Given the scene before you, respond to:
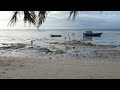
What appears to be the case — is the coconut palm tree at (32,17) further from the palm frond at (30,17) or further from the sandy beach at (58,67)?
the sandy beach at (58,67)

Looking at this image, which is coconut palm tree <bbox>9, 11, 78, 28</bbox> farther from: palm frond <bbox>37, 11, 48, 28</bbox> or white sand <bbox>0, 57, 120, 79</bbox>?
white sand <bbox>0, 57, 120, 79</bbox>

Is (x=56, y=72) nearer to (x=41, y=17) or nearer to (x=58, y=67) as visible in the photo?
(x=58, y=67)

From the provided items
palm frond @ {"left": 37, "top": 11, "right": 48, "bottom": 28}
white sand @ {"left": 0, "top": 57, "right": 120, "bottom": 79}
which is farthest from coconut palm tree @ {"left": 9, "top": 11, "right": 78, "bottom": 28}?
white sand @ {"left": 0, "top": 57, "right": 120, "bottom": 79}

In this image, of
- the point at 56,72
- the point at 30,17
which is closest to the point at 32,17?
the point at 30,17

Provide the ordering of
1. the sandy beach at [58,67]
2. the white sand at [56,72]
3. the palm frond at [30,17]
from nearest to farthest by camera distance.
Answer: the palm frond at [30,17], the white sand at [56,72], the sandy beach at [58,67]

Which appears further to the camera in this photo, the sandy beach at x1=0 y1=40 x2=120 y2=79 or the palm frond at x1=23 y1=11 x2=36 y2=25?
the sandy beach at x1=0 y1=40 x2=120 y2=79

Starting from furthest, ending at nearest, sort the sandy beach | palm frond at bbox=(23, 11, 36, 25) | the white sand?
the sandy beach, the white sand, palm frond at bbox=(23, 11, 36, 25)

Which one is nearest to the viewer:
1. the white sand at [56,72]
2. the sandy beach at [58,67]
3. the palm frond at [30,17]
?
the palm frond at [30,17]

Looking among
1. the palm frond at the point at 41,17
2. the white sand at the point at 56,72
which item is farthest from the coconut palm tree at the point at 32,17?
the white sand at the point at 56,72
